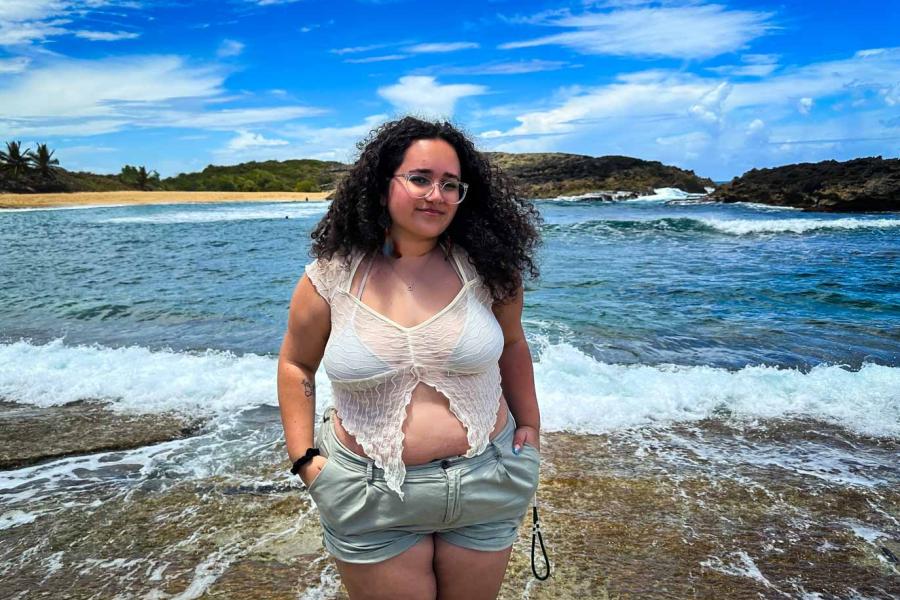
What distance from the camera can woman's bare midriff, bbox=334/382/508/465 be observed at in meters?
1.92

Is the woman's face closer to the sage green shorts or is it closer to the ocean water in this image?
the sage green shorts

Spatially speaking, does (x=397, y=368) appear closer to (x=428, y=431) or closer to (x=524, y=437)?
(x=428, y=431)

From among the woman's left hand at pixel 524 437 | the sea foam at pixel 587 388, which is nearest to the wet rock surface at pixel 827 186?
the sea foam at pixel 587 388

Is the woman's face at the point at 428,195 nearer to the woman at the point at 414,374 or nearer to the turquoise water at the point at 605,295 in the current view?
the woman at the point at 414,374

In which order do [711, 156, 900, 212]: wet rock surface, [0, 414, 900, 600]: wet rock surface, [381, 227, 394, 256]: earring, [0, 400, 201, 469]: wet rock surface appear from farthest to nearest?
[711, 156, 900, 212]: wet rock surface < [0, 400, 201, 469]: wet rock surface < [0, 414, 900, 600]: wet rock surface < [381, 227, 394, 256]: earring

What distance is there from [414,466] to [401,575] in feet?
1.05

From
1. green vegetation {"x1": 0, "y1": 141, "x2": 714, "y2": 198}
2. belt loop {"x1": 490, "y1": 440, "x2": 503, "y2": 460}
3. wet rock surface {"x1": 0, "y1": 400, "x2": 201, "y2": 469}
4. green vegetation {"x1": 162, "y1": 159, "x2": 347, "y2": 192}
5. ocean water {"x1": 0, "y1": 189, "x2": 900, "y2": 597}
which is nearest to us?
belt loop {"x1": 490, "y1": 440, "x2": 503, "y2": 460}

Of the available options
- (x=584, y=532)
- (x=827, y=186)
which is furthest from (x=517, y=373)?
(x=827, y=186)

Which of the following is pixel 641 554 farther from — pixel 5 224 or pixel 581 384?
pixel 5 224

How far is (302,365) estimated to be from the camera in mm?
2193

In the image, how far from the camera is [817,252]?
62.0ft

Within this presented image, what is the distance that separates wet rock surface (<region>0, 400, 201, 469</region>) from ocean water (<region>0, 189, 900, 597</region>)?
15 cm

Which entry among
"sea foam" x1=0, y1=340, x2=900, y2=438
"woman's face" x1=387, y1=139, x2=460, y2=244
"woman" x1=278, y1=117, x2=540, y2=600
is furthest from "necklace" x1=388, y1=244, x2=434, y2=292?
"sea foam" x1=0, y1=340, x2=900, y2=438

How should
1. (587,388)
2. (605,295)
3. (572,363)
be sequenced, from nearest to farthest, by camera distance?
1. (587,388)
2. (572,363)
3. (605,295)
